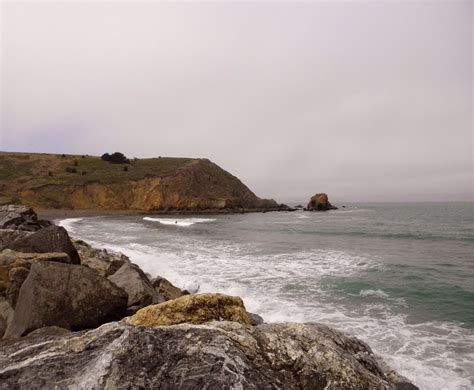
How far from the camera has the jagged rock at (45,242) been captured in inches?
414

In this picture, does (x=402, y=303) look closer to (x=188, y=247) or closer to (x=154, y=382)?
(x=154, y=382)

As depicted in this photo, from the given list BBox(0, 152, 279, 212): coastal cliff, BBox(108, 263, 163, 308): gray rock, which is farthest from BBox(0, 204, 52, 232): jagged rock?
BBox(0, 152, 279, 212): coastal cliff

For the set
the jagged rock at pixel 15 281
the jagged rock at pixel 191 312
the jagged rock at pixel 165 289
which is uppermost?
the jagged rock at pixel 191 312

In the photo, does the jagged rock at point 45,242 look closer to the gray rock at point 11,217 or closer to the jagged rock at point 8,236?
the jagged rock at point 8,236

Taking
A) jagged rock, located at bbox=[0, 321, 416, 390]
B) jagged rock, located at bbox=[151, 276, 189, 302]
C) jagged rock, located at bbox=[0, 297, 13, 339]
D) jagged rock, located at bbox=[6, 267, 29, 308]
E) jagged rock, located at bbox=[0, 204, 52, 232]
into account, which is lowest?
jagged rock, located at bbox=[151, 276, 189, 302]

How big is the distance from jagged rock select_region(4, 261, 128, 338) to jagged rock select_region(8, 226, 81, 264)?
203 inches

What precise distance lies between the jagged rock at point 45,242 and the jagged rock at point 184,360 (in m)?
8.03

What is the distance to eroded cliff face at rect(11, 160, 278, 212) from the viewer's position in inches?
2931

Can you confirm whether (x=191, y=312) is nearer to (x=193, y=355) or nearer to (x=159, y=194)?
(x=193, y=355)

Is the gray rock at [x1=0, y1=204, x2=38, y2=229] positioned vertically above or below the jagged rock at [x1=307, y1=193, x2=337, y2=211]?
below

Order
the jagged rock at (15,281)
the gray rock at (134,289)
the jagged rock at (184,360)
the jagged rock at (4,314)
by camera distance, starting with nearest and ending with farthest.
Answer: the jagged rock at (184,360), the jagged rock at (4,314), the jagged rock at (15,281), the gray rock at (134,289)

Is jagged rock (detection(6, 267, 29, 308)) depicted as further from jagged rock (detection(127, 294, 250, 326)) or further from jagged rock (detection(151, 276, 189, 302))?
jagged rock (detection(127, 294, 250, 326))

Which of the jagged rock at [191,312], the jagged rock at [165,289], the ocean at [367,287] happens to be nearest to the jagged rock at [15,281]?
the jagged rock at [165,289]

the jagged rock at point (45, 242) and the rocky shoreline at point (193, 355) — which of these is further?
the jagged rock at point (45, 242)
